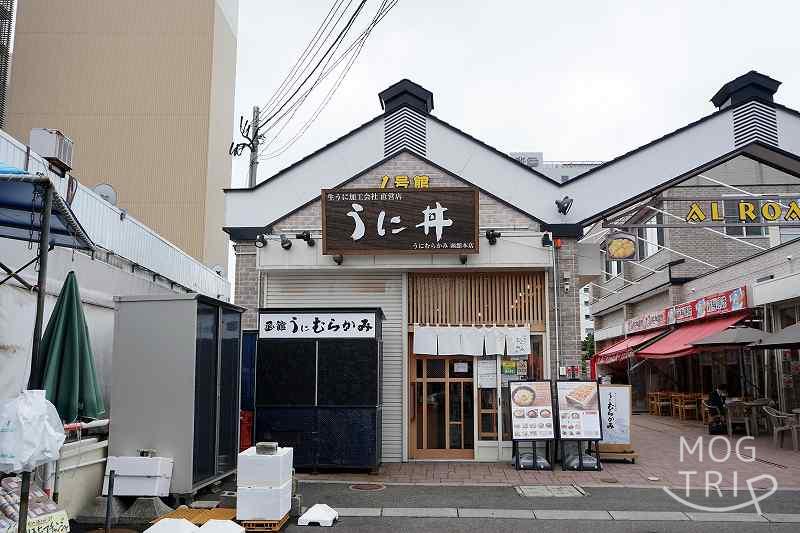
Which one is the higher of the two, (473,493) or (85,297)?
(85,297)

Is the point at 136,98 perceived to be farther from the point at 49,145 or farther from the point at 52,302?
the point at 52,302

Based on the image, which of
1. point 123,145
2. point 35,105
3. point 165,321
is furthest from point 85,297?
point 35,105

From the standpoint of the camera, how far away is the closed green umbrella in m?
6.98

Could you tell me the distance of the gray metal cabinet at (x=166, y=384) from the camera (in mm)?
9547

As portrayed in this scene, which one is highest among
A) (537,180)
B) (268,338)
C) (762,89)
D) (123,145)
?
(123,145)

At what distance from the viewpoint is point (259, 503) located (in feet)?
28.1

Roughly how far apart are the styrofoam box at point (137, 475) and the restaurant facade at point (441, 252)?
433 centimetres

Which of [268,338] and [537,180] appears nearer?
[268,338]

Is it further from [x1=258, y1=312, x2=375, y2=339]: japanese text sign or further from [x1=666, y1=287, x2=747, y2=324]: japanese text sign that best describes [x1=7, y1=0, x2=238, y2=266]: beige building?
[x1=258, y1=312, x2=375, y2=339]: japanese text sign

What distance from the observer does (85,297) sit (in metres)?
10.5

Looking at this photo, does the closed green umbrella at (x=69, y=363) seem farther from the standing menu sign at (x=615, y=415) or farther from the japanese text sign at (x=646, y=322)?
the japanese text sign at (x=646, y=322)

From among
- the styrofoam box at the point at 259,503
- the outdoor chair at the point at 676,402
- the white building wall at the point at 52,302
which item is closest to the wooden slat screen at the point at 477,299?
the white building wall at the point at 52,302

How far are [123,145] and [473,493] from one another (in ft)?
91.0

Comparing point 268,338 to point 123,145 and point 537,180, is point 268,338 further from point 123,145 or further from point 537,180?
point 123,145
